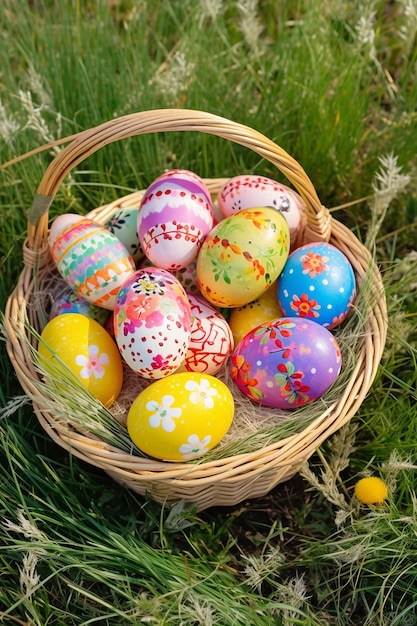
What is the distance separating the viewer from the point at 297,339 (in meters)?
1.81

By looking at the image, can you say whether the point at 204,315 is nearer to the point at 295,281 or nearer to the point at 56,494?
the point at 295,281

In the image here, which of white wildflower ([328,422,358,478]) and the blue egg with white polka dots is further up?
the blue egg with white polka dots

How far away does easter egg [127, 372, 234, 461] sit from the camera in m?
1.68

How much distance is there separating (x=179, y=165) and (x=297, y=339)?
1.04m

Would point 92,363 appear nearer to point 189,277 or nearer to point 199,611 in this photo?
point 189,277

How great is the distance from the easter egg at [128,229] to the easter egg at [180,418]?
567 mm

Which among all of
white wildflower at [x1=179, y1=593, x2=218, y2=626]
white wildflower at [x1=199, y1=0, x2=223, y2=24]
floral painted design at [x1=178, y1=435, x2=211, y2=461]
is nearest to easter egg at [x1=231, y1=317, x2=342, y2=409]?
floral painted design at [x1=178, y1=435, x2=211, y2=461]

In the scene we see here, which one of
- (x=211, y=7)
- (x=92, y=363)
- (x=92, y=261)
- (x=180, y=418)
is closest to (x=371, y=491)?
(x=180, y=418)

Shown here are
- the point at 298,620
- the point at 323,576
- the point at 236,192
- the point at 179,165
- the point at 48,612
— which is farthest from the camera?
the point at 179,165

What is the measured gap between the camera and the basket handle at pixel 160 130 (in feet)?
5.58

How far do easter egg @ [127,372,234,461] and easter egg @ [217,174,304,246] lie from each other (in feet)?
1.99

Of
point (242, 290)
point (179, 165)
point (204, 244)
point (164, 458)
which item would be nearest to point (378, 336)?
point (242, 290)

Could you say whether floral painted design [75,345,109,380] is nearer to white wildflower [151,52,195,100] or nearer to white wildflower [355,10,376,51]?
white wildflower [151,52,195,100]

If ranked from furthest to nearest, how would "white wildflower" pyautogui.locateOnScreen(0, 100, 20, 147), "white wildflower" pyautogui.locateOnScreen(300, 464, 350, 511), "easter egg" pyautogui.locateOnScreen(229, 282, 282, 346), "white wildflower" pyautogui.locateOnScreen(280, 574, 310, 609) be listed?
"white wildflower" pyautogui.locateOnScreen(0, 100, 20, 147) → "easter egg" pyautogui.locateOnScreen(229, 282, 282, 346) → "white wildflower" pyautogui.locateOnScreen(300, 464, 350, 511) → "white wildflower" pyautogui.locateOnScreen(280, 574, 310, 609)
